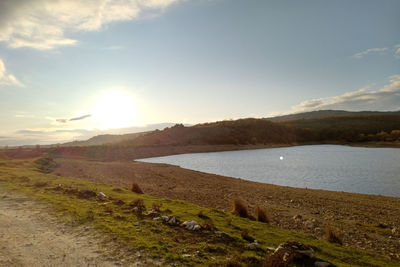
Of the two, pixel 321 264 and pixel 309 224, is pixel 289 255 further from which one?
pixel 309 224

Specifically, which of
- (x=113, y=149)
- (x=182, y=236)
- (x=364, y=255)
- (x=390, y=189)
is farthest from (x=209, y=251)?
(x=113, y=149)

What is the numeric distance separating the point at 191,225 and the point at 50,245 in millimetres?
4607

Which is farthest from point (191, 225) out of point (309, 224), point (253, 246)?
point (309, 224)

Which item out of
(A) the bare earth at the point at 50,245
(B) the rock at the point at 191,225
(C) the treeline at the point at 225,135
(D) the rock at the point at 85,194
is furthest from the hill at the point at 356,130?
(A) the bare earth at the point at 50,245

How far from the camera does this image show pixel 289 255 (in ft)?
20.6

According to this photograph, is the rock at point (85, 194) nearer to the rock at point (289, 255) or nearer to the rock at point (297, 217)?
the rock at point (289, 255)

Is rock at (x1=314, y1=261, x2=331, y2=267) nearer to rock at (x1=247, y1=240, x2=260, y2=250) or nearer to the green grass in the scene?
the green grass

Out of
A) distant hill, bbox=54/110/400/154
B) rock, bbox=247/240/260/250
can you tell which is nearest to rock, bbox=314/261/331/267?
rock, bbox=247/240/260/250

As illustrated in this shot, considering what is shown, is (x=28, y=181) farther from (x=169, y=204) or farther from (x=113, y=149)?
(x=113, y=149)

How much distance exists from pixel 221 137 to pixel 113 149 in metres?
43.2

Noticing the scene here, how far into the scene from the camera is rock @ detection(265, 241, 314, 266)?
611cm

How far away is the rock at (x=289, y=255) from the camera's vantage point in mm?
6109

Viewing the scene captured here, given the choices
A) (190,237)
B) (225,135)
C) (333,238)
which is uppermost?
(225,135)

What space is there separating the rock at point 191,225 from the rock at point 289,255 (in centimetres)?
326
